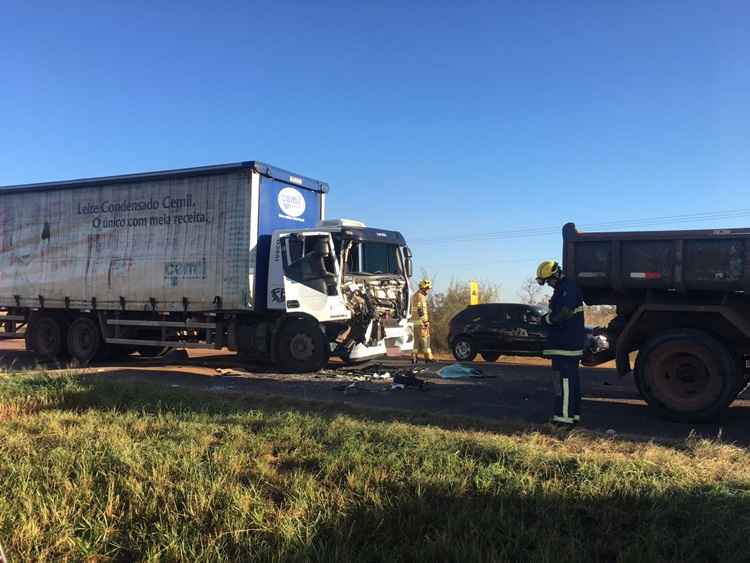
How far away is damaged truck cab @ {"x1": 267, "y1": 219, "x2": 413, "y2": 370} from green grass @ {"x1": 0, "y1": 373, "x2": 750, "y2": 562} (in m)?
5.50

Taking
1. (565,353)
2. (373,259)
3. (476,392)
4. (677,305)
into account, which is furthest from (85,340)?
(677,305)

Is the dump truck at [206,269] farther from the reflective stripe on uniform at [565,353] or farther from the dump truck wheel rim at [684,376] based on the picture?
the dump truck wheel rim at [684,376]

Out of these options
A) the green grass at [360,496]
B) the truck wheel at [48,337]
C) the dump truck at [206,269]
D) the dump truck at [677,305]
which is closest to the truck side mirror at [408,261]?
the dump truck at [206,269]

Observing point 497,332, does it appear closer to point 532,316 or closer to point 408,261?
point 532,316

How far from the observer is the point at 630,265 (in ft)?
24.6

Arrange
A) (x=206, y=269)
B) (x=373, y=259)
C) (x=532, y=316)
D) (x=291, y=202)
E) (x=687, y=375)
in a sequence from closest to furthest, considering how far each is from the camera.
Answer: (x=687, y=375), (x=373, y=259), (x=206, y=269), (x=291, y=202), (x=532, y=316)

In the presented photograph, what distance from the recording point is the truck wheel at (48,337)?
14344 mm

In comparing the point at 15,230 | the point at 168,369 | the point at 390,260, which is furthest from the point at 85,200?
the point at 390,260

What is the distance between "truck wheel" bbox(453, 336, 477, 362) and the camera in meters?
14.9

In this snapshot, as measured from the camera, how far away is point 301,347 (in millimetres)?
11516

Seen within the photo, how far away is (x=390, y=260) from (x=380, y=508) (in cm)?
865

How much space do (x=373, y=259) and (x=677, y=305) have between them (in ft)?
19.8

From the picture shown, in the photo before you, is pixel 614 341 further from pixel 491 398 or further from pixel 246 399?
pixel 246 399

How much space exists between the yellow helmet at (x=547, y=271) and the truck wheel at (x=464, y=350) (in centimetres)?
758
